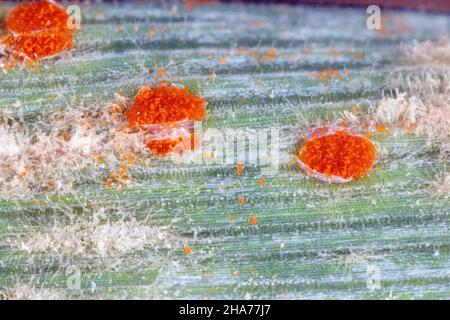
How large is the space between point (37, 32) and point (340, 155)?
6.21 feet

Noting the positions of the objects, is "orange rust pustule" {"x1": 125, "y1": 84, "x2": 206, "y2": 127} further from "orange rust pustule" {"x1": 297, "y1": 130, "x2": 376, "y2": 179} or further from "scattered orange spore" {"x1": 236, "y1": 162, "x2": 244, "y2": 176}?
"orange rust pustule" {"x1": 297, "y1": 130, "x2": 376, "y2": 179}

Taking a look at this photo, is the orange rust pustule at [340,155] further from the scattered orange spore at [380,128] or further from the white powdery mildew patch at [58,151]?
the white powdery mildew patch at [58,151]

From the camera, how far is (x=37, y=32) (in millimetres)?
3004

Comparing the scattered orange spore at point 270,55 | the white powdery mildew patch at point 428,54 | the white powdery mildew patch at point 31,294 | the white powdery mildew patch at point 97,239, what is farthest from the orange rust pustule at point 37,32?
the white powdery mildew patch at point 428,54

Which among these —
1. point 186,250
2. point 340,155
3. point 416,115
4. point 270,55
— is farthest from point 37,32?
point 416,115

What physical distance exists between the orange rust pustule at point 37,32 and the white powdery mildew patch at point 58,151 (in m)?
0.47

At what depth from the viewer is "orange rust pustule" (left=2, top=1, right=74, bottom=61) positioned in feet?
9.80

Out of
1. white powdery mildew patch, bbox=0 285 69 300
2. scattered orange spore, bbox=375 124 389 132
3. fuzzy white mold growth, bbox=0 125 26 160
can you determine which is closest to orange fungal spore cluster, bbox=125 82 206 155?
fuzzy white mold growth, bbox=0 125 26 160

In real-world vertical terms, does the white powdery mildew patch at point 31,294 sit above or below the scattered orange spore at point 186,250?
below

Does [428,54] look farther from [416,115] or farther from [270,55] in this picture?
[270,55]

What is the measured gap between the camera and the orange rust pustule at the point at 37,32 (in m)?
2.99

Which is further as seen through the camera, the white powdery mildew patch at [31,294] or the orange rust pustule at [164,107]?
the orange rust pustule at [164,107]

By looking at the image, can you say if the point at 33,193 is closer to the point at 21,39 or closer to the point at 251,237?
the point at 21,39

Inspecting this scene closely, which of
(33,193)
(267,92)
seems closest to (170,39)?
(267,92)
